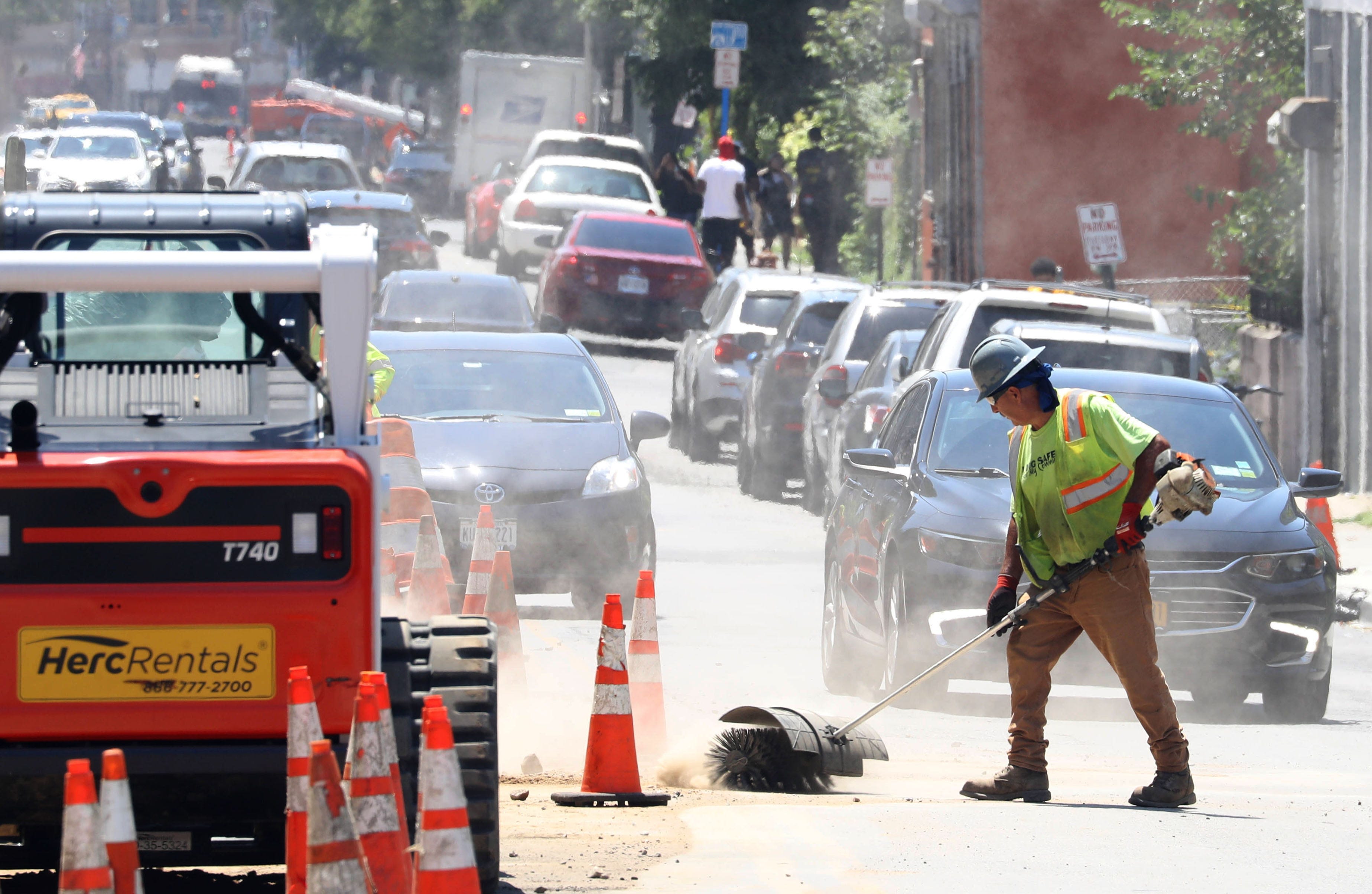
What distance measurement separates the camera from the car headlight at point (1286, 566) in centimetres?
1030

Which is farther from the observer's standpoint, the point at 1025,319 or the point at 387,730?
the point at 1025,319

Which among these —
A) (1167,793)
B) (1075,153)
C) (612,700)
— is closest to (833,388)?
(1167,793)

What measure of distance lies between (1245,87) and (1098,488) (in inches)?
593

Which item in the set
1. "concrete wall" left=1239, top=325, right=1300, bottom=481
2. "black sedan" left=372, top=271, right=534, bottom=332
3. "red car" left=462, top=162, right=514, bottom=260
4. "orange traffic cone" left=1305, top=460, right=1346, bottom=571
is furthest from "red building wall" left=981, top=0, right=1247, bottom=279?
"orange traffic cone" left=1305, top=460, right=1346, bottom=571

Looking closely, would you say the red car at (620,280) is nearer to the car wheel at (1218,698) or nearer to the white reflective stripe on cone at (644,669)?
the car wheel at (1218,698)

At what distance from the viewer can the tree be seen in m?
20.8

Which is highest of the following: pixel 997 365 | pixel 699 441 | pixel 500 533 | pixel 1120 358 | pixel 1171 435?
pixel 997 365

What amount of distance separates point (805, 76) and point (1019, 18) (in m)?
14.4

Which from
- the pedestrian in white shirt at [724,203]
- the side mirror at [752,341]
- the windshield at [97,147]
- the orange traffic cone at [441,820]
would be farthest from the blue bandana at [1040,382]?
the windshield at [97,147]

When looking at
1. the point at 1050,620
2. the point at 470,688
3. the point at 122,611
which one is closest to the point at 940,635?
the point at 1050,620

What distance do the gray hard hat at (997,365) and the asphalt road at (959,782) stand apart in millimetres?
1509

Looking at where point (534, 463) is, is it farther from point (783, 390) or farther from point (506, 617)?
point (783, 390)

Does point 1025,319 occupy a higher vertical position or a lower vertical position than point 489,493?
higher

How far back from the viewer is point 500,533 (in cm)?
1211
